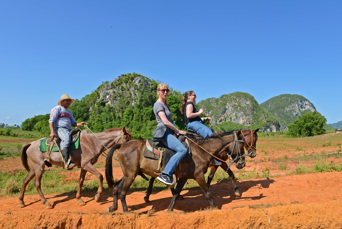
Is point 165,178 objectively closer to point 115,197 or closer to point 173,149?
point 173,149

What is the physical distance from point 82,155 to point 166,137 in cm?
311

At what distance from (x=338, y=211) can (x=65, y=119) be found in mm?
7179

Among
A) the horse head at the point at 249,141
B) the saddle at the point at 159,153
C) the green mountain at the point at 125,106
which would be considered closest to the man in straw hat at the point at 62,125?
the saddle at the point at 159,153

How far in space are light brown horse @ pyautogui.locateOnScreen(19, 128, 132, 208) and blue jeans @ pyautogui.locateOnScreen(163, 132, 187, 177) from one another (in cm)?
250

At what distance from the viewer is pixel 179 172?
5320 mm

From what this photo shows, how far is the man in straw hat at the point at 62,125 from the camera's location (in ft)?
21.6

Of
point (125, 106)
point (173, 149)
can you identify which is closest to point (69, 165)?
point (173, 149)

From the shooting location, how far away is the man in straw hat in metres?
6.59

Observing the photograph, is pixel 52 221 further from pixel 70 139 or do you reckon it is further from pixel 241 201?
pixel 241 201

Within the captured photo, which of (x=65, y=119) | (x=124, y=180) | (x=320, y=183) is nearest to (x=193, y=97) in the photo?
(x=124, y=180)

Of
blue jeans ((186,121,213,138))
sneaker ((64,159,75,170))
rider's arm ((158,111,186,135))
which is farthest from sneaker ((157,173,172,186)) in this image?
sneaker ((64,159,75,170))

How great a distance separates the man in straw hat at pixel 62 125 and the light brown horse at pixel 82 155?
242 millimetres

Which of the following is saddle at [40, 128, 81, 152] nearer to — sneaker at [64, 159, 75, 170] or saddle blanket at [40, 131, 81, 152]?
saddle blanket at [40, 131, 81, 152]

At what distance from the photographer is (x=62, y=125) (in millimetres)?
6805
